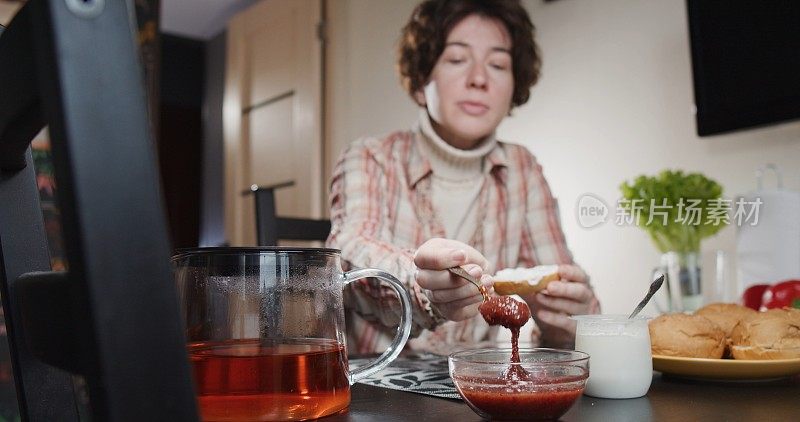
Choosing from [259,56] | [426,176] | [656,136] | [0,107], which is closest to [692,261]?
Result: [656,136]

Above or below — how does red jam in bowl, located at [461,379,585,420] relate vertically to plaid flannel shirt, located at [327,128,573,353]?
below

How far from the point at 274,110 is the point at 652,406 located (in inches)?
113

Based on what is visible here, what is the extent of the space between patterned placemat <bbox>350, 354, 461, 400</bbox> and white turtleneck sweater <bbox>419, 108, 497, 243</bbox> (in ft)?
2.11

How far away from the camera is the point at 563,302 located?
3.00 feet

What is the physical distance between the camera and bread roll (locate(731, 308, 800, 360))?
663 millimetres

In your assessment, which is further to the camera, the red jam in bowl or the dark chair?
the dark chair

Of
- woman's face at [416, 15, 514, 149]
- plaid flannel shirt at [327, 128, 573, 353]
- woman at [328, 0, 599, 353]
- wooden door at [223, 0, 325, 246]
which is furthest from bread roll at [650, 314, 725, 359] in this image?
wooden door at [223, 0, 325, 246]

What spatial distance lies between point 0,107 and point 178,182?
13.6 ft

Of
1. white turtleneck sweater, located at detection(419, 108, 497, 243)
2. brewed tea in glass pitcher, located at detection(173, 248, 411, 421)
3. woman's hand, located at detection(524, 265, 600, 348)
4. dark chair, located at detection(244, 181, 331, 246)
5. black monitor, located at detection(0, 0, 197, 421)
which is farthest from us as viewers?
white turtleneck sweater, located at detection(419, 108, 497, 243)

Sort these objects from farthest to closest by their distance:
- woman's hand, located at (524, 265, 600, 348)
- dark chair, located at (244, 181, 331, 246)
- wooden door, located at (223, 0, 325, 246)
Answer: wooden door, located at (223, 0, 325, 246) → dark chair, located at (244, 181, 331, 246) → woman's hand, located at (524, 265, 600, 348)

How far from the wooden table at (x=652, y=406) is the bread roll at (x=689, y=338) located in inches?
1.5

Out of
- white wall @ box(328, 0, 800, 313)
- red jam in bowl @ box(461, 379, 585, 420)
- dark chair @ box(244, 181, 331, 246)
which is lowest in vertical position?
red jam in bowl @ box(461, 379, 585, 420)

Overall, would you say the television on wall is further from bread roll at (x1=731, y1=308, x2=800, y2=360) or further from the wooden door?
the wooden door

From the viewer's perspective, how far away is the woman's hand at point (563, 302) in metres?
0.88
